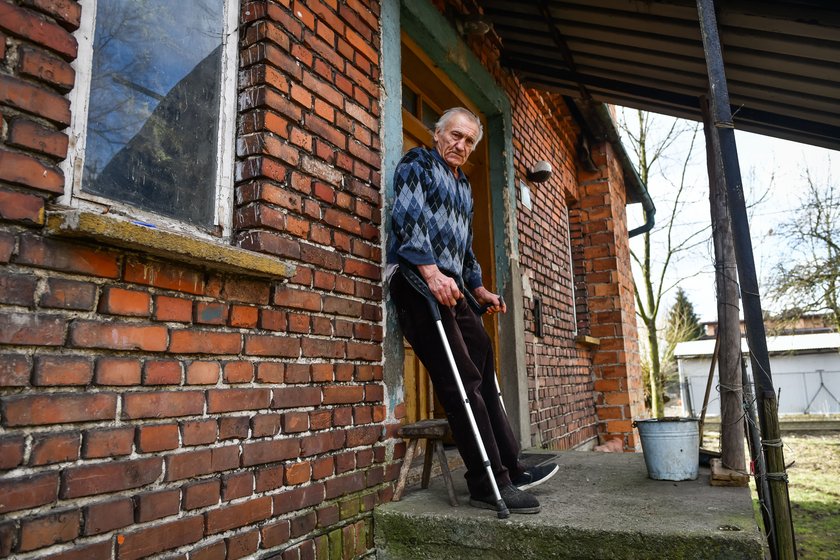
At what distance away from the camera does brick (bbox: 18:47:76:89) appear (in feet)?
4.75

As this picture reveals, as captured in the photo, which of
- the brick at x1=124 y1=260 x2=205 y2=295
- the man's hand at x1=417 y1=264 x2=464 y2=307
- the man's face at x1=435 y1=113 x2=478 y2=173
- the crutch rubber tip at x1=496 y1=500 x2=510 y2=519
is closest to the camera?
the brick at x1=124 y1=260 x2=205 y2=295

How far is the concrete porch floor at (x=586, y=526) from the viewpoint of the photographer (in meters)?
2.02

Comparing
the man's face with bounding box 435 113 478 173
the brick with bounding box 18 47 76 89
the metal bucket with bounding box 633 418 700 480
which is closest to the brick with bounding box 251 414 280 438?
the brick with bounding box 18 47 76 89

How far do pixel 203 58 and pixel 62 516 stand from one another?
1584 millimetres

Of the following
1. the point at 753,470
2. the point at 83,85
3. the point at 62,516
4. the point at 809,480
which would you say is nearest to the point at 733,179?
the point at 753,470

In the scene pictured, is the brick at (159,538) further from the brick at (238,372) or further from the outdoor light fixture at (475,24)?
the outdoor light fixture at (475,24)

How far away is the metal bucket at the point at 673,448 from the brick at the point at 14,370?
272 centimetres

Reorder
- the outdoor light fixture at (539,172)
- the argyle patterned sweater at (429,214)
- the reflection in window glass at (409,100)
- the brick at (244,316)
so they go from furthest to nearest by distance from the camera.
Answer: the outdoor light fixture at (539,172), the reflection in window glass at (409,100), the argyle patterned sweater at (429,214), the brick at (244,316)

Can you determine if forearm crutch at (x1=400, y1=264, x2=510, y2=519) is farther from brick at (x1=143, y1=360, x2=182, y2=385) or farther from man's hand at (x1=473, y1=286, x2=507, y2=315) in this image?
brick at (x1=143, y1=360, x2=182, y2=385)

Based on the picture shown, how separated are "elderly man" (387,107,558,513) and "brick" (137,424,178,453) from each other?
44.8 inches

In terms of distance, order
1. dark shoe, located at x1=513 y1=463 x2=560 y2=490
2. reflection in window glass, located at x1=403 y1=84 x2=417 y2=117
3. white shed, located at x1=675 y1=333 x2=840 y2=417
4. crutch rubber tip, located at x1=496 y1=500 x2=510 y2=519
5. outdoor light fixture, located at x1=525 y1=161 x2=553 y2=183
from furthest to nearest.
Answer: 1. white shed, located at x1=675 y1=333 x2=840 y2=417
2. outdoor light fixture, located at x1=525 y1=161 x2=553 y2=183
3. reflection in window glass, located at x1=403 y1=84 x2=417 y2=117
4. dark shoe, located at x1=513 y1=463 x2=560 y2=490
5. crutch rubber tip, located at x1=496 y1=500 x2=510 y2=519

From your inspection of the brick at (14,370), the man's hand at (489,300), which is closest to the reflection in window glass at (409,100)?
the man's hand at (489,300)

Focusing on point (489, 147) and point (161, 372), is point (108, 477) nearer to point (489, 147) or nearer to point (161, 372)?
point (161, 372)

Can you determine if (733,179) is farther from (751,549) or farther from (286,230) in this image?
(286,230)
